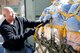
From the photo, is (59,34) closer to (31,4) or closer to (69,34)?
(69,34)

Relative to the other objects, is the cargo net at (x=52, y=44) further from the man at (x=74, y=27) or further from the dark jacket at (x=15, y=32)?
the dark jacket at (x=15, y=32)

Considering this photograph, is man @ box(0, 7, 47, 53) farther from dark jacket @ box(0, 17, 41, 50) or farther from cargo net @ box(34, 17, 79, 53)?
cargo net @ box(34, 17, 79, 53)

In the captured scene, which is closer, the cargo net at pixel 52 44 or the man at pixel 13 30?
the cargo net at pixel 52 44

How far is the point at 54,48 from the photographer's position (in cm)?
306

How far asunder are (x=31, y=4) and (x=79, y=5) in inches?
109

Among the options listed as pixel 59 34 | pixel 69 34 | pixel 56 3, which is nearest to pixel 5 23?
pixel 56 3

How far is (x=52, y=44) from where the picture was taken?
3115 millimetres

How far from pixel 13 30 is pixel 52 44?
989mm

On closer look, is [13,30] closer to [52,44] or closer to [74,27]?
[52,44]

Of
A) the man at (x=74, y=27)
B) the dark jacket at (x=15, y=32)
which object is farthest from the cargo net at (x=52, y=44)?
the dark jacket at (x=15, y=32)

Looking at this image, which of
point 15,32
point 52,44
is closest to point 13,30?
point 15,32

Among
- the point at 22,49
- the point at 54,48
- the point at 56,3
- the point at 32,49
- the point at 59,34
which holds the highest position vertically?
the point at 56,3

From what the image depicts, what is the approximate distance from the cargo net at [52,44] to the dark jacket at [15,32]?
0.87 feet

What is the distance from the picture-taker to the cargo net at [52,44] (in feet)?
9.26
